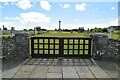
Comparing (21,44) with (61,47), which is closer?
(21,44)

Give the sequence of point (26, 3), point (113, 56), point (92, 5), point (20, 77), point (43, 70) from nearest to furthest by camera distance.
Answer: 1. point (20, 77)
2. point (43, 70)
3. point (26, 3)
4. point (92, 5)
5. point (113, 56)

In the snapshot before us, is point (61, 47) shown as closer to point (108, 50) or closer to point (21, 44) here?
point (21, 44)

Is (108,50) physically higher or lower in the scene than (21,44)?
lower

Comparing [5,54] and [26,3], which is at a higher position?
[26,3]

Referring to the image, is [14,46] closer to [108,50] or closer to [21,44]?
[21,44]

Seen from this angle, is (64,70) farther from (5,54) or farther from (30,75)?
(5,54)

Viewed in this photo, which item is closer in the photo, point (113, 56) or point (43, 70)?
point (43, 70)

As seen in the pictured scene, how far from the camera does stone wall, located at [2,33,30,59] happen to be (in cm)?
461

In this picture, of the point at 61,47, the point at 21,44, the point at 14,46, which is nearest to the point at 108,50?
the point at 61,47

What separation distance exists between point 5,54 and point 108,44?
395cm

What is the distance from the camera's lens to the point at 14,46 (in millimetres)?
4621

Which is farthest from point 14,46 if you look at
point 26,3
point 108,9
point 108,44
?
point 108,9

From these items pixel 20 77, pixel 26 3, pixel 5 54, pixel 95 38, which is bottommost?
pixel 20 77

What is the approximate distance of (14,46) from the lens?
4.62 meters
